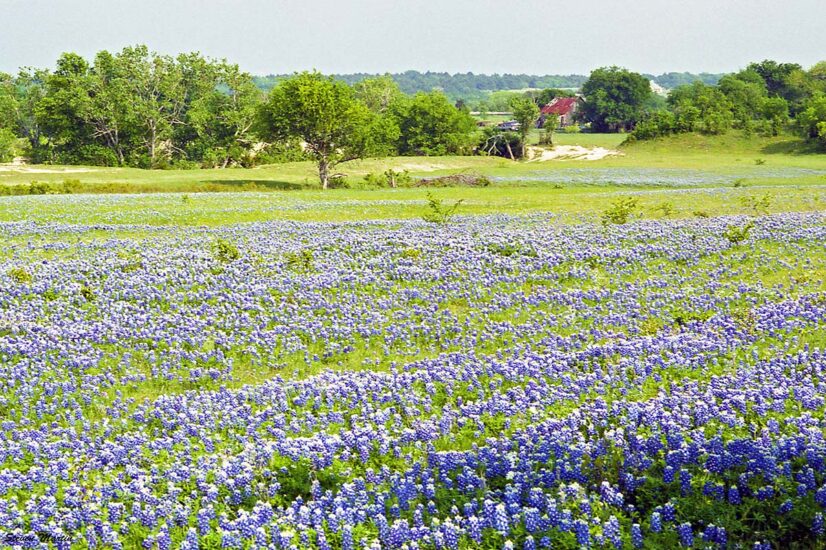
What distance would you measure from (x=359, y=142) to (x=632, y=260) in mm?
43076

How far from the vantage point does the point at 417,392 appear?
8.73 metres

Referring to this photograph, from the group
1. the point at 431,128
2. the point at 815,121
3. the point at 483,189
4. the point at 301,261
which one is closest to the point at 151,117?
the point at 431,128

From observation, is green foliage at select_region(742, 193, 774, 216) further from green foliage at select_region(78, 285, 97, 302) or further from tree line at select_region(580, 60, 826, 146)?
tree line at select_region(580, 60, 826, 146)

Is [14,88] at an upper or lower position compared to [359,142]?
upper

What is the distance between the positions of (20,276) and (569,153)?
9960 cm

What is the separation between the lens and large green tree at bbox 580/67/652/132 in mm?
159125

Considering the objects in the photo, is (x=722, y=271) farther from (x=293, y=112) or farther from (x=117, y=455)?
(x=293, y=112)

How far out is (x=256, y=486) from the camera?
21.9ft

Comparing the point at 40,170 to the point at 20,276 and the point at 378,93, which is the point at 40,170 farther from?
the point at 378,93

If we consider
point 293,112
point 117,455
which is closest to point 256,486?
point 117,455

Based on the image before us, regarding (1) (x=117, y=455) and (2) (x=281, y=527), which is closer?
(2) (x=281, y=527)

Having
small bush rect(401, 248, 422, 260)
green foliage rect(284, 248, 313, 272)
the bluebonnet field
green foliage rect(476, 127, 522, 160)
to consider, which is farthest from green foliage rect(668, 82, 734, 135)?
green foliage rect(284, 248, 313, 272)

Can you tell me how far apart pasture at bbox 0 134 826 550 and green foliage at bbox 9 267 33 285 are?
331 mm

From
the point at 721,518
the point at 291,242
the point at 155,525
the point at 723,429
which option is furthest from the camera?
the point at 291,242
